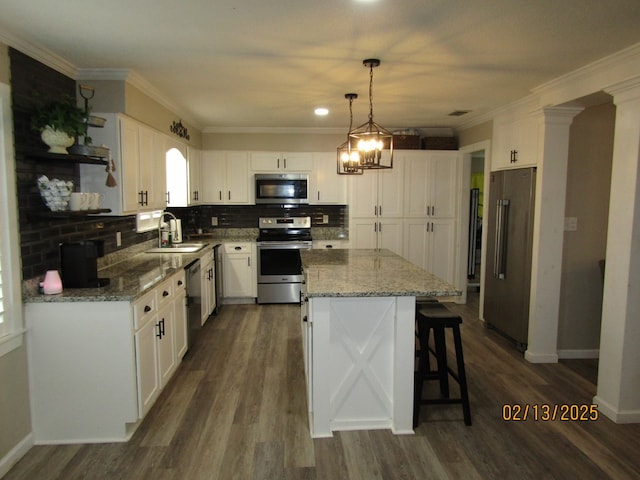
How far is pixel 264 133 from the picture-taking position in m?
5.83

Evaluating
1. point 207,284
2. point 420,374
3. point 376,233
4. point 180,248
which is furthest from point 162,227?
point 420,374

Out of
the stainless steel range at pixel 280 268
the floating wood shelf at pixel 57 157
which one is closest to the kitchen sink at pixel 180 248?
the stainless steel range at pixel 280 268

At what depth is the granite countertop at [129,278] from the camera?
250 centimetres

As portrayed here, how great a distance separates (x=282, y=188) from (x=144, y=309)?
130 inches

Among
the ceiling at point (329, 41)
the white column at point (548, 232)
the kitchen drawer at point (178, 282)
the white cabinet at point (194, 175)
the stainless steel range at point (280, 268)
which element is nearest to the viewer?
the ceiling at point (329, 41)

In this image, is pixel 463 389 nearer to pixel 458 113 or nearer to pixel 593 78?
pixel 593 78

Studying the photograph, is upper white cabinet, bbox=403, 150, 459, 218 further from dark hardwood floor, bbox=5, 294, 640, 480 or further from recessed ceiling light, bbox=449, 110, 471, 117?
dark hardwood floor, bbox=5, 294, 640, 480

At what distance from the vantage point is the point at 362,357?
8.80 ft

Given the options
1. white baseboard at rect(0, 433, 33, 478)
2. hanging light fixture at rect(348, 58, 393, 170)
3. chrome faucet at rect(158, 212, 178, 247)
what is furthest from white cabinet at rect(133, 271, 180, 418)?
hanging light fixture at rect(348, 58, 393, 170)

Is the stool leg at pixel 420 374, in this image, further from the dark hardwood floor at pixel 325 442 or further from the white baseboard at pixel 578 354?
the white baseboard at pixel 578 354

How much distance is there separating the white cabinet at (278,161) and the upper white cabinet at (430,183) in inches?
54.3

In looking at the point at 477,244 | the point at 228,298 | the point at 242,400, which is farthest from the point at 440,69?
the point at 477,244

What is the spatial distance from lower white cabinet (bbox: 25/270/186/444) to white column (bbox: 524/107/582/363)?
3.29 metres
